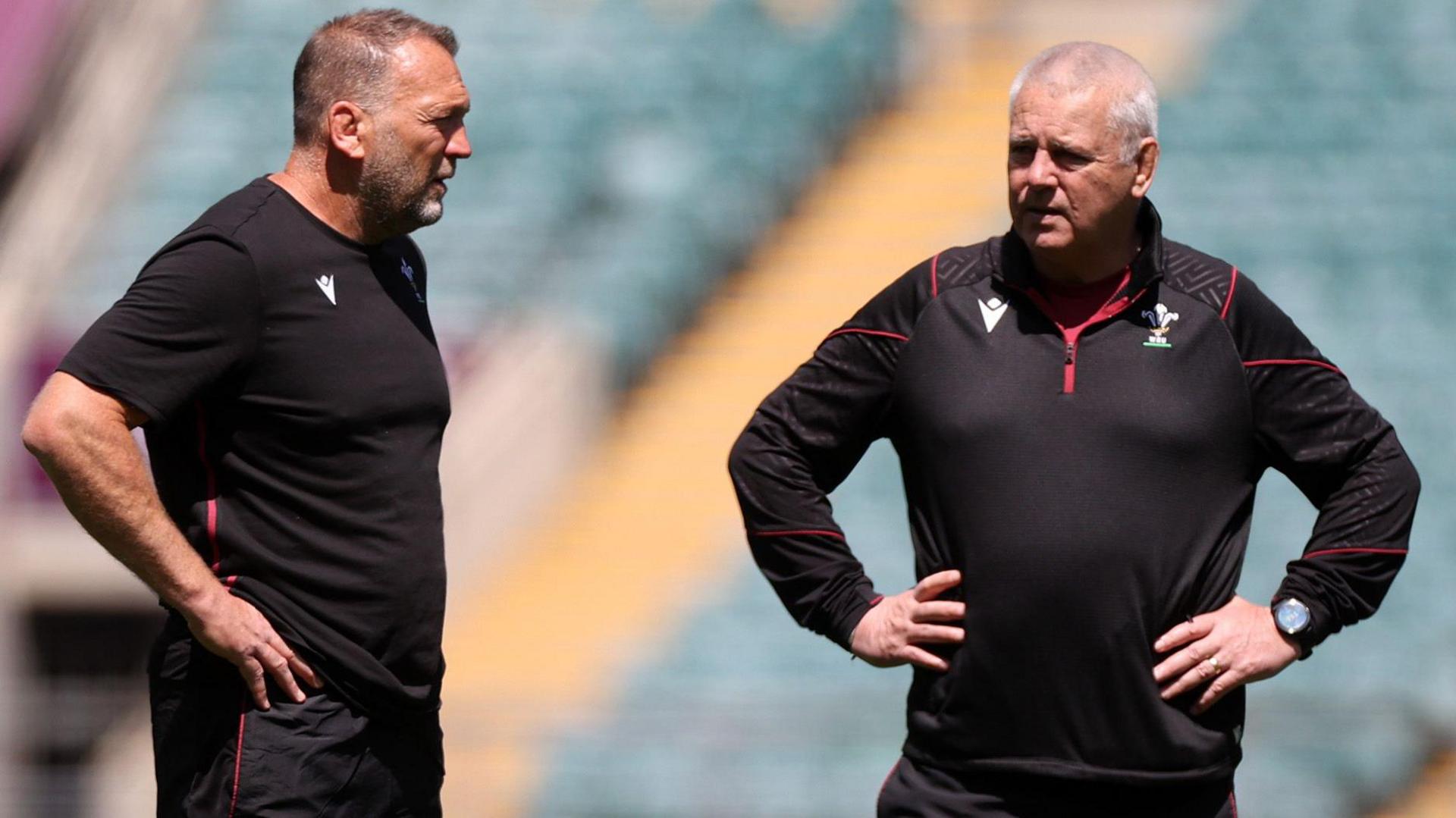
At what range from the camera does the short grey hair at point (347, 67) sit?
111 inches

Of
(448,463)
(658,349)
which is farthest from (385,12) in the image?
(658,349)

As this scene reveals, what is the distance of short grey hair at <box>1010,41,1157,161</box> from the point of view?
2.62 metres

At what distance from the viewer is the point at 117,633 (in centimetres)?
792

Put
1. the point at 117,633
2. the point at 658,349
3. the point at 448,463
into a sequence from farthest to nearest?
the point at 658,349, the point at 117,633, the point at 448,463

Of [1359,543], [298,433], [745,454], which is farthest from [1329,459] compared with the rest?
[298,433]

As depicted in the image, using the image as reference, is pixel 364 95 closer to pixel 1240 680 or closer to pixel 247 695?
pixel 247 695

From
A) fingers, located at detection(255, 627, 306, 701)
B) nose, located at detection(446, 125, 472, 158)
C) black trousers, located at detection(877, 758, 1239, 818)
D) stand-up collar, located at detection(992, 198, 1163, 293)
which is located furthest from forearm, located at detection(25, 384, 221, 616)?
stand-up collar, located at detection(992, 198, 1163, 293)

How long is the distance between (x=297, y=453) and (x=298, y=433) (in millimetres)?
30

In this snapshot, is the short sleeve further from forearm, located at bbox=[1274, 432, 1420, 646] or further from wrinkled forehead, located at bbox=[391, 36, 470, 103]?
forearm, located at bbox=[1274, 432, 1420, 646]

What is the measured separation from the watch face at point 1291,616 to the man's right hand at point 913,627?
0.44 metres

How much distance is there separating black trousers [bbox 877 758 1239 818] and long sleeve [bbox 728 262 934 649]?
26 centimetres

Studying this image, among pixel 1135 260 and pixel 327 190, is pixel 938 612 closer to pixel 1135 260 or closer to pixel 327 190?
pixel 1135 260

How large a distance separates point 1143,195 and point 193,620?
4.79 feet

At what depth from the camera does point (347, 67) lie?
2811 millimetres
